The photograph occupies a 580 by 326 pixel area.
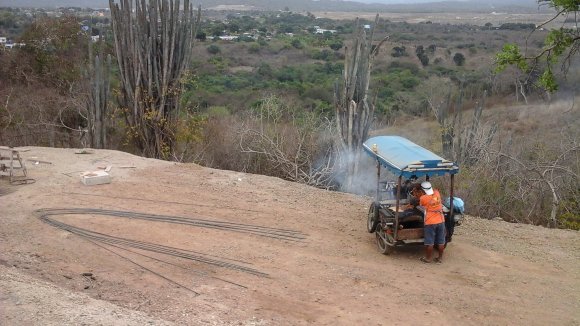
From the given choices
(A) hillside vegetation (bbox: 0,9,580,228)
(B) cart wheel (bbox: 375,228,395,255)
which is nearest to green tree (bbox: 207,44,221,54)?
(A) hillside vegetation (bbox: 0,9,580,228)

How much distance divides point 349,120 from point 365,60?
68.5 inches

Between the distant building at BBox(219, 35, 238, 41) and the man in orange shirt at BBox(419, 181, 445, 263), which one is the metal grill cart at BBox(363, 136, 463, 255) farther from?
the distant building at BBox(219, 35, 238, 41)

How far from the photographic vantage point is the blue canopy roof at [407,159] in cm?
973

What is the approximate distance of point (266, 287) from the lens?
29.4 ft

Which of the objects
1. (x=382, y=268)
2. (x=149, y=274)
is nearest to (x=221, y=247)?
(x=149, y=274)

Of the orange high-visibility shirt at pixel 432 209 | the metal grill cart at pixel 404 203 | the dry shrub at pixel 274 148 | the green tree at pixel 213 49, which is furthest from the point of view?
the green tree at pixel 213 49

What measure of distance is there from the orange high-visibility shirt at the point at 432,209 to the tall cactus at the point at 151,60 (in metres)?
11.3

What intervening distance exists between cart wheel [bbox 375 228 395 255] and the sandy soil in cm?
13

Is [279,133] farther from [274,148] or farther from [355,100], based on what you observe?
[355,100]

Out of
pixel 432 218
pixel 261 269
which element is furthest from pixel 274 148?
pixel 432 218

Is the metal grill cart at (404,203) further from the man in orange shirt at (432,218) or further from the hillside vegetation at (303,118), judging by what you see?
the hillside vegetation at (303,118)

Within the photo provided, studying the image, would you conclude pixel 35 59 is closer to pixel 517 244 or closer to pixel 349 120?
pixel 349 120

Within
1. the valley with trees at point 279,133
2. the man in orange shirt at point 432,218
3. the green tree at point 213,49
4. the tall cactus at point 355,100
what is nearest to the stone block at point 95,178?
the valley with trees at point 279,133

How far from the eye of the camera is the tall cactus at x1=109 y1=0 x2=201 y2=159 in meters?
18.6
